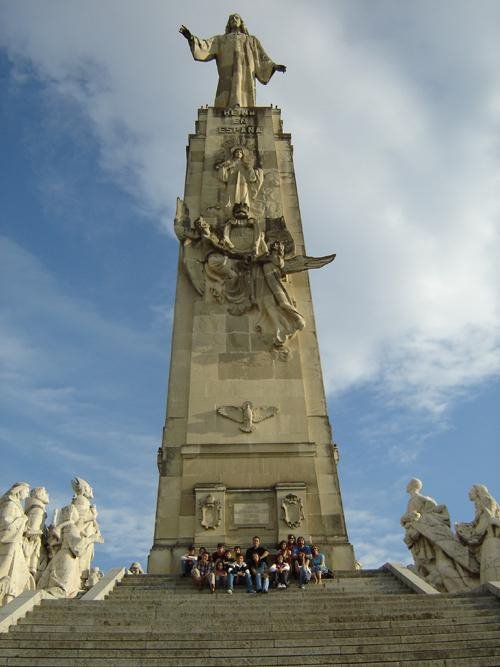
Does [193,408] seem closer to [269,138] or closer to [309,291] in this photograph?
[309,291]

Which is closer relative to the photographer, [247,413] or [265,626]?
[265,626]

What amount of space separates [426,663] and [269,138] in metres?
17.6

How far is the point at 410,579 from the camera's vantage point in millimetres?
11938

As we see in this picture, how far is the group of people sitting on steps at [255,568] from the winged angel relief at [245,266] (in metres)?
6.26

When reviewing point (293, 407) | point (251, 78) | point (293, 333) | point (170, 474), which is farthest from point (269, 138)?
point (170, 474)

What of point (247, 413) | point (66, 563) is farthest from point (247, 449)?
point (66, 563)

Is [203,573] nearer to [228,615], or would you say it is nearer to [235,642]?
[228,615]

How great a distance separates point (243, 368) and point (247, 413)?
55.7 inches

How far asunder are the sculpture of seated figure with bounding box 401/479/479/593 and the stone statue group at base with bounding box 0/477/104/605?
24.5 feet

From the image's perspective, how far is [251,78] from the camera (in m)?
24.9

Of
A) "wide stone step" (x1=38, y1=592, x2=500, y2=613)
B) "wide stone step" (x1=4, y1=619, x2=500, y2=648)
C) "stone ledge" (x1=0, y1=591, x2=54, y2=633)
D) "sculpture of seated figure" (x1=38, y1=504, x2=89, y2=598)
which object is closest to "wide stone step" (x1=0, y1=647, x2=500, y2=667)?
"wide stone step" (x1=4, y1=619, x2=500, y2=648)

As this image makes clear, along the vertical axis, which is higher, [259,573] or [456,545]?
[456,545]

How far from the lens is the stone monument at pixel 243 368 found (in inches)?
590

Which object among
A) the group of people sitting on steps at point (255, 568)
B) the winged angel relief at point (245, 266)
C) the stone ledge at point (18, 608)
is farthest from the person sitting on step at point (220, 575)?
the winged angel relief at point (245, 266)
